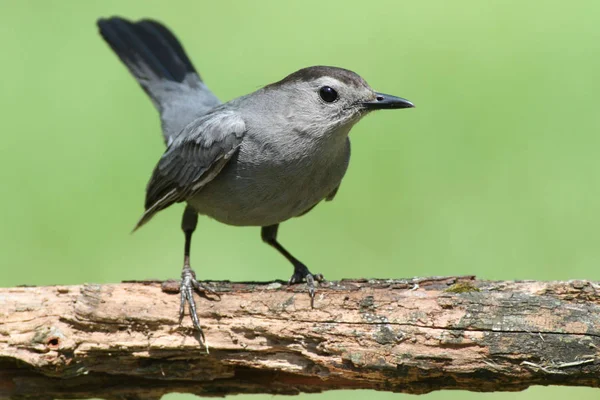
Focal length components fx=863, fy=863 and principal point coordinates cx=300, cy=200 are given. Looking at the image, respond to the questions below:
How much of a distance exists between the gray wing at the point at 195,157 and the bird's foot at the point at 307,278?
92cm

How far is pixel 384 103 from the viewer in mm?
5715

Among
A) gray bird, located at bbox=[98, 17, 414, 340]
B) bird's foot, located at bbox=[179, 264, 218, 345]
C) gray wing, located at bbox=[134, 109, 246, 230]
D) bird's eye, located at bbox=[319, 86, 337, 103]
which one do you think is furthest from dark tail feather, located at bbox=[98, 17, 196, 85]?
bird's foot, located at bbox=[179, 264, 218, 345]

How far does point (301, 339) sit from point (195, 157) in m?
1.69

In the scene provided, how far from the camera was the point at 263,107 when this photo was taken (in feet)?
19.8

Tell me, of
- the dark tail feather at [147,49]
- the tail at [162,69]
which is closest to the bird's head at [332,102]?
the tail at [162,69]

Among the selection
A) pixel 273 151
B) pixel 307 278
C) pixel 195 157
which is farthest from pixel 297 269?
pixel 195 157

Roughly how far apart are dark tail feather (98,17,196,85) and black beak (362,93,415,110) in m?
2.58

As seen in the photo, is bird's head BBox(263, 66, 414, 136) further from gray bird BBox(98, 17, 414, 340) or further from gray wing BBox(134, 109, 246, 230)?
gray wing BBox(134, 109, 246, 230)

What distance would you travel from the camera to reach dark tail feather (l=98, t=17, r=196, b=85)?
25.6 ft

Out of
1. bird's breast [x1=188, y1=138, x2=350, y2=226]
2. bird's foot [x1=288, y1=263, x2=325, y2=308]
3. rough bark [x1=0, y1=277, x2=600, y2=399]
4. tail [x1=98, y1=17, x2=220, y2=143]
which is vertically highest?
tail [x1=98, y1=17, x2=220, y2=143]

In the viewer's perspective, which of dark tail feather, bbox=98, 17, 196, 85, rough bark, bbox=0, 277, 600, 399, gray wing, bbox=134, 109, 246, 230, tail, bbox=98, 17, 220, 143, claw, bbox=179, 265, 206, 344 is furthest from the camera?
dark tail feather, bbox=98, 17, 196, 85

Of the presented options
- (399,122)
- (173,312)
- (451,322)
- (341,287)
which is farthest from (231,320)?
(399,122)

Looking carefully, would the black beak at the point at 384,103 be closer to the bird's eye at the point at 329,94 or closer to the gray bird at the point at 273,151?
the gray bird at the point at 273,151

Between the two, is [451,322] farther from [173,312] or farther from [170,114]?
[170,114]
